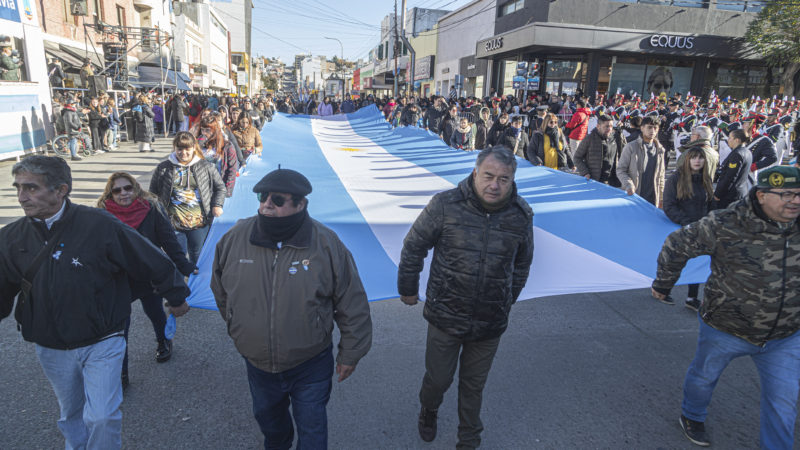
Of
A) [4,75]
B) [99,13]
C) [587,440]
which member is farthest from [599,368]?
[99,13]

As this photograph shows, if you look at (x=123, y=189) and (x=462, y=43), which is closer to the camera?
(x=123, y=189)

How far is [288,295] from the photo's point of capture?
7.49 ft

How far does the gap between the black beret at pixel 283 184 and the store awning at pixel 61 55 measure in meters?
22.6

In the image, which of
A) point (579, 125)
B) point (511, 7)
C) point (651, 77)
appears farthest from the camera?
point (511, 7)

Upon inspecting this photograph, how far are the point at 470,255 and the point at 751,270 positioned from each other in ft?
5.36

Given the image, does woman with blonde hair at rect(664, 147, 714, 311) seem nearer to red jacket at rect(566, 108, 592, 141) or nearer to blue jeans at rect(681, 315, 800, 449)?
blue jeans at rect(681, 315, 800, 449)

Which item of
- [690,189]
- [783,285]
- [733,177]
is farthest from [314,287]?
[733,177]

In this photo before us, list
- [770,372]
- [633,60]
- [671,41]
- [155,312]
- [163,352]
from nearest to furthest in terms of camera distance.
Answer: [770,372] → [155,312] → [163,352] → [671,41] → [633,60]

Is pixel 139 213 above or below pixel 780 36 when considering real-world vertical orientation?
below

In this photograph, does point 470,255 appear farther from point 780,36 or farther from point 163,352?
point 780,36

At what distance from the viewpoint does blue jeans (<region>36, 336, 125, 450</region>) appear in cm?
239

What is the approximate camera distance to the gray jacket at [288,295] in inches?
90.2

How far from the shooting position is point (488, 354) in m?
2.95

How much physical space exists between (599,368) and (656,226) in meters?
1.65
